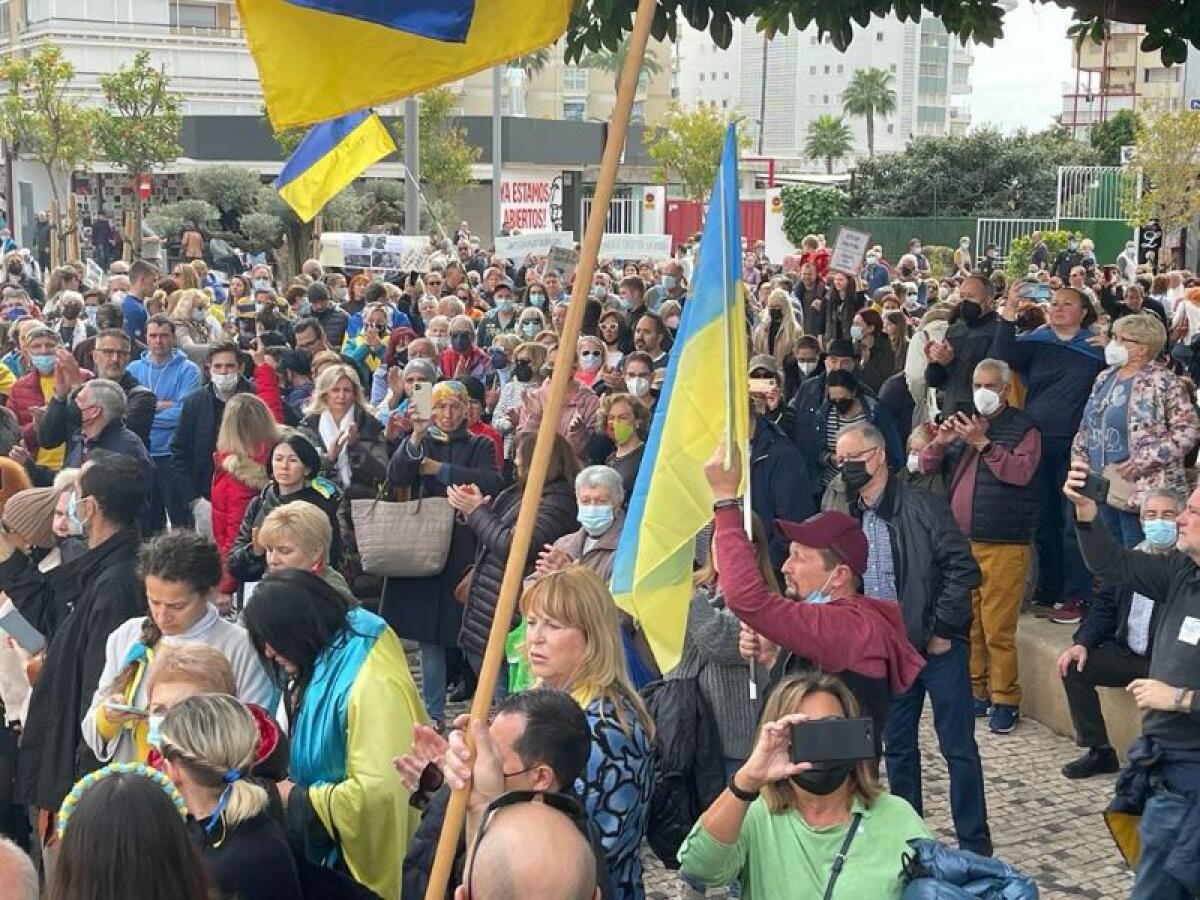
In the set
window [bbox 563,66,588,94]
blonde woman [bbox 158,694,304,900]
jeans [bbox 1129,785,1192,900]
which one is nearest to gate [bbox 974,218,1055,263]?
jeans [bbox 1129,785,1192,900]

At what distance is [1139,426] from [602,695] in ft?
16.9

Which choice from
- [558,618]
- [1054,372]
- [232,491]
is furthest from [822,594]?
[1054,372]

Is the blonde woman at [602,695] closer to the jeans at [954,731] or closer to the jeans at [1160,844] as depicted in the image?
the jeans at [1160,844]

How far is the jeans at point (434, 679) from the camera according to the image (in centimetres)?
815

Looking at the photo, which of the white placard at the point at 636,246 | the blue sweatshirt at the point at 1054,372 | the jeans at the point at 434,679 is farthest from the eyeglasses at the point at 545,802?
the white placard at the point at 636,246

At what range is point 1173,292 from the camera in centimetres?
1888

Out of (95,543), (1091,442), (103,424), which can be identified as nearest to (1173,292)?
(1091,442)

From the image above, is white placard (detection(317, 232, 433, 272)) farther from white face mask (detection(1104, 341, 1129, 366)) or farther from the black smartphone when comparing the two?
the black smartphone

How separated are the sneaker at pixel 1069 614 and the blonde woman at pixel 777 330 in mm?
4254

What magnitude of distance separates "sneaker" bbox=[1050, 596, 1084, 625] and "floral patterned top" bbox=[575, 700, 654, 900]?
5.37 m

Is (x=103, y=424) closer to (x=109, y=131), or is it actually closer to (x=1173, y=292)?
(x=1173, y=292)

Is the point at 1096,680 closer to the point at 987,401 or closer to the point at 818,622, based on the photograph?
the point at 987,401

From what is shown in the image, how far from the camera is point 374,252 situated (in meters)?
24.1

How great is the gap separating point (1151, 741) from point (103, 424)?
19.5 feet
